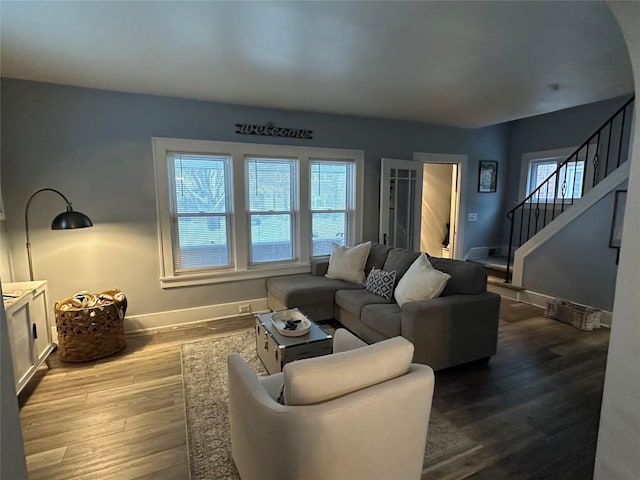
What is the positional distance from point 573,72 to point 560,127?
3.12 meters

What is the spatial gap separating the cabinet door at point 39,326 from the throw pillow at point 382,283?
305 centimetres

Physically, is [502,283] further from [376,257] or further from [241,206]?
[241,206]

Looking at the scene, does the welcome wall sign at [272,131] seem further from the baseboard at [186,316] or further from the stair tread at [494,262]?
the stair tread at [494,262]

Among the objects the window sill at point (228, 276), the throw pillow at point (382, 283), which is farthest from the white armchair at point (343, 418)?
the window sill at point (228, 276)

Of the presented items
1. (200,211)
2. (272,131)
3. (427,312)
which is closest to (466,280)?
(427,312)

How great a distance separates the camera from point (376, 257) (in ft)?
13.2

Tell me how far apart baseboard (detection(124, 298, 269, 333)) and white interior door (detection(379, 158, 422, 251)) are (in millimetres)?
2119

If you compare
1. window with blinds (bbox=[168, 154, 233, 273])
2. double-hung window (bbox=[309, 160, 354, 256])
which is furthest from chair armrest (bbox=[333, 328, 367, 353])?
double-hung window (bbox=[309, 160, 354, 256])

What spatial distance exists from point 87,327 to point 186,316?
3.56 feet

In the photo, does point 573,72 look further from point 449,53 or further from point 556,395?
point 556,395

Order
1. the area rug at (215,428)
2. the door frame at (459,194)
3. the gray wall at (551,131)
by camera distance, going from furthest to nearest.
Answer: the door frame at (459,194)
the gray wall at (551,131)
the area rug at (215,428)

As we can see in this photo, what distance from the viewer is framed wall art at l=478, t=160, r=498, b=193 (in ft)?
19.3

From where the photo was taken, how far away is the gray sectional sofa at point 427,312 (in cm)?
267

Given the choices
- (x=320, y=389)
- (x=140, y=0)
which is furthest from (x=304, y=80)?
(x=320, y=389)
